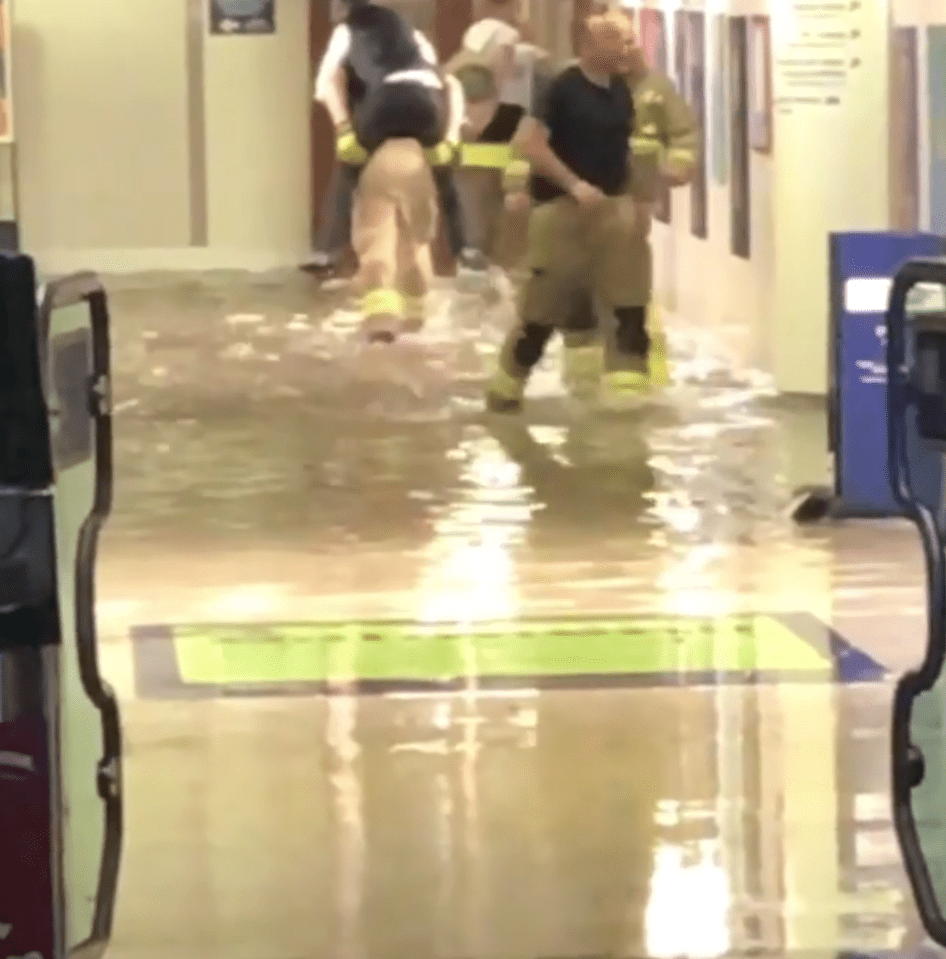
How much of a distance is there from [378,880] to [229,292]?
9808 mm

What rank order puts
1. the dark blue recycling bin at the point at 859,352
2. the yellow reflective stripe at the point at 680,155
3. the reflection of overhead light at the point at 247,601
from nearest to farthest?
the reflection of overhead light at the point at 247,601 < the dark blue recycling bin at the point at 859,352 < the yellow reflective stripe at the point at 680,155

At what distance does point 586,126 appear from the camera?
32.4ft

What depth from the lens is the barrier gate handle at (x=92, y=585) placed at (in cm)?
337

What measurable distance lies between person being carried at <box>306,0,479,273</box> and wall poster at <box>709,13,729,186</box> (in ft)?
3.84

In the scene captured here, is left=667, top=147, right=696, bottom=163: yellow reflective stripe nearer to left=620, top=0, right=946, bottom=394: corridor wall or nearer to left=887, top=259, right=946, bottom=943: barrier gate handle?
left=620, top=0, right=946, bottom=394: corridor wall

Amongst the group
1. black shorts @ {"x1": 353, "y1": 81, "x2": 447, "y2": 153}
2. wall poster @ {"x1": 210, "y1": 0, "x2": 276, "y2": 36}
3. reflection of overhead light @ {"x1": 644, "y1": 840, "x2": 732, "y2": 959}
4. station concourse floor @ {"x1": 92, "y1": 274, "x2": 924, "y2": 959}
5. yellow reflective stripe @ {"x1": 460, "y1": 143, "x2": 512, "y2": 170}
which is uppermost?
wall poster @ {"x1": 210, "y1": 0, "x2": 276, "y2": 36}

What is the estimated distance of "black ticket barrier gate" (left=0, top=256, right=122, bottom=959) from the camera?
3039 mm

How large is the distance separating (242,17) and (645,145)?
6103mm

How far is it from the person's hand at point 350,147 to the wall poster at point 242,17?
3.55 metres

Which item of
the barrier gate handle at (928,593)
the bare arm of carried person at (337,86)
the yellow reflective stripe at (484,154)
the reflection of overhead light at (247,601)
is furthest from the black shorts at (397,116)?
the barrier gate handle at (928,593)

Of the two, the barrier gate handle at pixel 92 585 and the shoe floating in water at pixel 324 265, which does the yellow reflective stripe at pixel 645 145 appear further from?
the barrier gate handle at pixel 92 585

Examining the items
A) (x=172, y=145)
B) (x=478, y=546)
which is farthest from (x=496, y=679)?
(x=172, y=145)

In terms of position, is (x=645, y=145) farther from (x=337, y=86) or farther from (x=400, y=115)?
(x=337, y=86)

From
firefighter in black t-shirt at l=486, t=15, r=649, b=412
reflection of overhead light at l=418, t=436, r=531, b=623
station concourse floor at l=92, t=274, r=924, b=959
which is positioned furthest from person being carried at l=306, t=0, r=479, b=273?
reflection of overhead light at l=418, t=436, r=531, b=623
